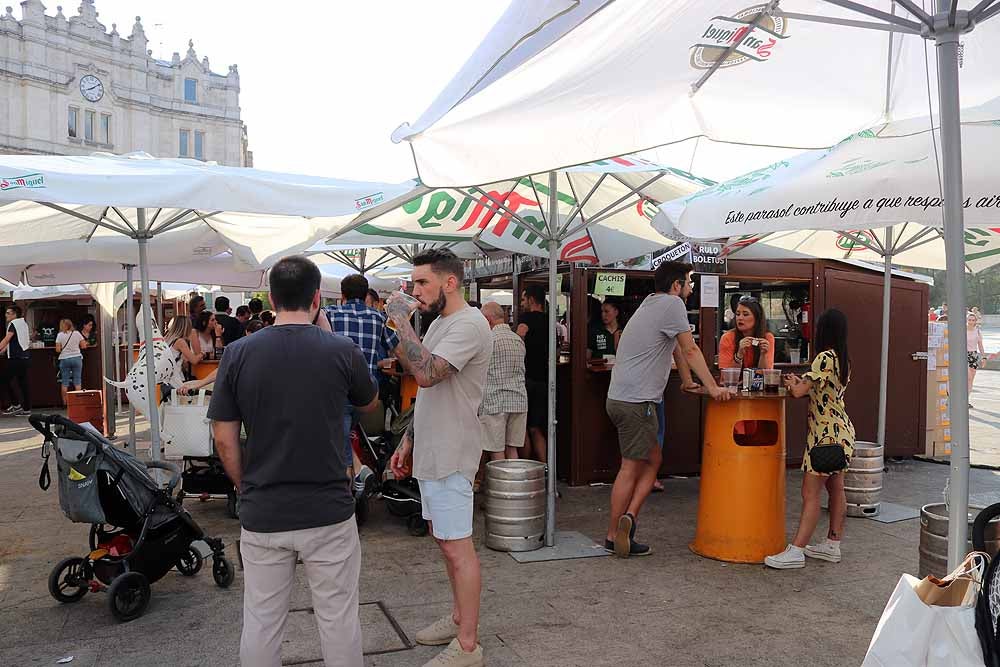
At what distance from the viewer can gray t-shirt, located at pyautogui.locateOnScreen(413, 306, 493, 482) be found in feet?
11.3

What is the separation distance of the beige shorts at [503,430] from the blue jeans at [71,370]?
370 inches

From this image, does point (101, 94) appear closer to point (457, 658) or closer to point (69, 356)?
point (69, 356)

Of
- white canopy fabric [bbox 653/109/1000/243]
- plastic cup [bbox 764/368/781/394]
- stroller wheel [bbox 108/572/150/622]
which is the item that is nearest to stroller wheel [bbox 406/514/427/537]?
stroller wheel [bbox 108/572/150/622]

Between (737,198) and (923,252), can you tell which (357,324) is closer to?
(737,198)

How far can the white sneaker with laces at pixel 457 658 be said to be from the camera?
139 inches

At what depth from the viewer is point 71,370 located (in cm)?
1320

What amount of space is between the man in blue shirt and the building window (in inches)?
2218

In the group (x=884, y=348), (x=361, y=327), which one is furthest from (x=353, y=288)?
(x=884, y=348)

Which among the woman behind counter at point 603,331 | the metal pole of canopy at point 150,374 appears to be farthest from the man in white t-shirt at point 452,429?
the woman behind counter at point 603,331

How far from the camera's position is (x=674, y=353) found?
222 inches

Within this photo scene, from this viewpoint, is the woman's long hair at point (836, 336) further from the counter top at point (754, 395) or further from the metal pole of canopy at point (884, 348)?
the metal pole of canopy at point (884, 348)

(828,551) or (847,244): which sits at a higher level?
(847,244)

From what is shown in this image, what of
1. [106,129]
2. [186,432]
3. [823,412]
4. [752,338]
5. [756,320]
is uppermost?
[106,129]

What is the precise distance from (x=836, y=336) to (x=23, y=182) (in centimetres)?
490
